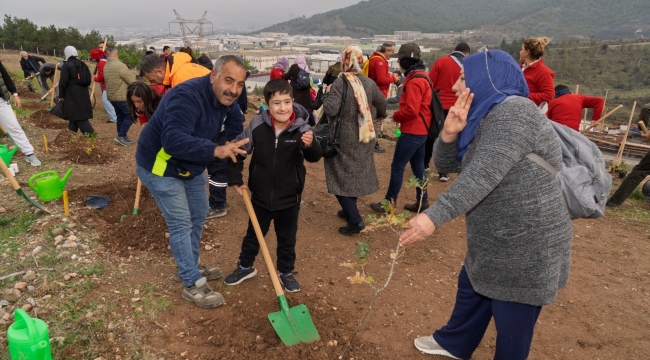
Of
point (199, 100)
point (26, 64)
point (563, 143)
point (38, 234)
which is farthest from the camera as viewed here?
point (26, 64)

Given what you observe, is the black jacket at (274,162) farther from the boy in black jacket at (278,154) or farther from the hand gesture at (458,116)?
the hand gesture at (458,116)

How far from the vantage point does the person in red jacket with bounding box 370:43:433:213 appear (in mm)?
4230

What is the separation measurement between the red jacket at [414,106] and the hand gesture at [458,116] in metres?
2.28

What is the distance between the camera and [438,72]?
518 cm

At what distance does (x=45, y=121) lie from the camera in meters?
8.42

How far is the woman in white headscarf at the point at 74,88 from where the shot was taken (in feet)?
21.4

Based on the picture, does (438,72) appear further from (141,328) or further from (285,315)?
(141,328)

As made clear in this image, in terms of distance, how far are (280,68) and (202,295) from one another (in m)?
4.32

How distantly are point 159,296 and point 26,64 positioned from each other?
490 inches

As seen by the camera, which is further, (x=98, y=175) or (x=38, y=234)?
(x=98, y=175)

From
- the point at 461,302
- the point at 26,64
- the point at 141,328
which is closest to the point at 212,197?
the point at 141,328

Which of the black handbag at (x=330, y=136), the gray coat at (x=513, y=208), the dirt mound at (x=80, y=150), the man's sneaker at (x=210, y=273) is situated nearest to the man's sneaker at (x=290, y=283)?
the man's sneaker at (x=210, y=273)

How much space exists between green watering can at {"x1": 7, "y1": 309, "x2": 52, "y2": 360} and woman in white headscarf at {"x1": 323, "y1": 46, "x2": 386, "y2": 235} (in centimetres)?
273

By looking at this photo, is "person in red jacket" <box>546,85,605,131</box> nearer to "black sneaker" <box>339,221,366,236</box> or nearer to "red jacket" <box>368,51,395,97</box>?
"red jacket" <box>368,51,395,97</box>
